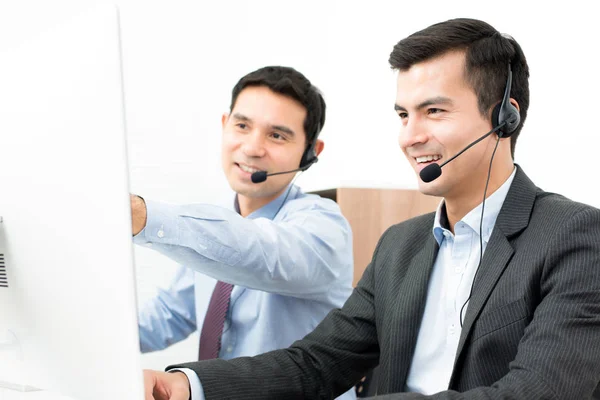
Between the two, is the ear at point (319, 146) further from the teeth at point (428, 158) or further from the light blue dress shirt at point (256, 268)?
the teeth at point (428, 158)

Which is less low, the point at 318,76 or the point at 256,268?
the point at 318,76

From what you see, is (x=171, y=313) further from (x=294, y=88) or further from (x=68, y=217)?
(x=68, y=217)

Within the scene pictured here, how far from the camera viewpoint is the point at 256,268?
141cm

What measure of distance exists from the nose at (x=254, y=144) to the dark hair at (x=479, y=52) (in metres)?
0.58

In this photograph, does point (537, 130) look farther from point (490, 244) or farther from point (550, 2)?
point (490, 244)

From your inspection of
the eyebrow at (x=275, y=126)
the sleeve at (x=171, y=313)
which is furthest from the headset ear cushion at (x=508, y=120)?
the sleeve at (x=171, y=313)

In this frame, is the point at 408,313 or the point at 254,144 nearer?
the point at 408,313

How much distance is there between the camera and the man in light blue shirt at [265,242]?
134 cm

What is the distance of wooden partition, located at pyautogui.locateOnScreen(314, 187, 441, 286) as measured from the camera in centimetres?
189

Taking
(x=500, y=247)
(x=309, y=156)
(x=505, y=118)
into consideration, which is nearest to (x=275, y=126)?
(x=309, y=156)

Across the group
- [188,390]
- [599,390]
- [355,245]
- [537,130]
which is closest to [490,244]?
[599,390]

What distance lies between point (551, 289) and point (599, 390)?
0.61ft

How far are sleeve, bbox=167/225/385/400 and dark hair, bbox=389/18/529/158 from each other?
420 millimetres

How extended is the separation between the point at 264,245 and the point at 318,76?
161 cm
